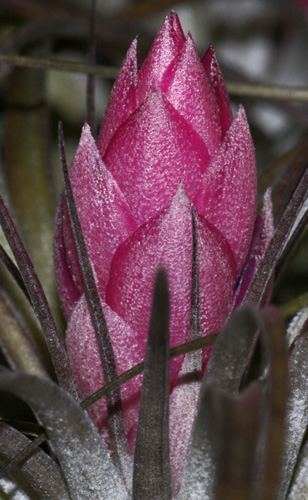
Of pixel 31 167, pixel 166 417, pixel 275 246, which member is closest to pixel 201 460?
pixel 166 417

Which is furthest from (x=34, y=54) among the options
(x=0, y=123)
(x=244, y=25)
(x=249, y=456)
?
(x=249, y=456)

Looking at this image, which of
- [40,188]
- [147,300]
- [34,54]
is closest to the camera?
[147,300]

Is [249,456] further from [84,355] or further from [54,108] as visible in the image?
[54,108]

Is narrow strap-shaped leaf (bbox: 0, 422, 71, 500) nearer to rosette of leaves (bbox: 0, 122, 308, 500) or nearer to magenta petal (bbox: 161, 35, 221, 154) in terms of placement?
rosette of leaves (bbox: 0, 122, 308, 500)

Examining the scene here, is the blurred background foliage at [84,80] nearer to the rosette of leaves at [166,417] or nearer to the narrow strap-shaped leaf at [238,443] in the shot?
the rosette of leaves at [166,417]

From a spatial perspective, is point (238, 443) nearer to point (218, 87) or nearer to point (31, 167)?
point (218, 87)

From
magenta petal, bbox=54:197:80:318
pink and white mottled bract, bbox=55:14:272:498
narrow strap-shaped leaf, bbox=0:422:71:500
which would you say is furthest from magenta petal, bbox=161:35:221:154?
narrow strap-shaped leaf, bbox=0:422:71:500
